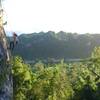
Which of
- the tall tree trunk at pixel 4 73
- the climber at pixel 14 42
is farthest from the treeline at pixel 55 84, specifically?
the tall tree trunk at pixel 4 73

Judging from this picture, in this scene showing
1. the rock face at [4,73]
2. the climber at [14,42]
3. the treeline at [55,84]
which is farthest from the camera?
the treeline at [55,84]

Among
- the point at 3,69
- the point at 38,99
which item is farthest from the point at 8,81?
the point at 38,99

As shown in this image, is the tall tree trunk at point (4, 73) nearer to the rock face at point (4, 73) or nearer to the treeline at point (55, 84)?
the rock face at point (4, 73)

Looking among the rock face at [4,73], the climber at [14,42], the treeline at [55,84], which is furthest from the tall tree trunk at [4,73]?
the treeline at [55,84]

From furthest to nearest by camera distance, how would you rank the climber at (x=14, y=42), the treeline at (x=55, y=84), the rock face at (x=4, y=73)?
the treeline at (x=55, y=84)
the climber at (x=14, y=42)
the rock face at (x=4, y=73)

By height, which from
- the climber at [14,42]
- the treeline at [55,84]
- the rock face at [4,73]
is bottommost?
the treeline at [55,84]

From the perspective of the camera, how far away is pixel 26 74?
6003 cm

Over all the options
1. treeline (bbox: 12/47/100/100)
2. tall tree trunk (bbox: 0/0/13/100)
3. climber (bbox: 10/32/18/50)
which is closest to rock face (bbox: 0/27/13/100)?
tall tree trunk (bbox: 0/0/13/100)

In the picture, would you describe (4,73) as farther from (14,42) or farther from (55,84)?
(55,84)

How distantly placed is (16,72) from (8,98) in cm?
4041

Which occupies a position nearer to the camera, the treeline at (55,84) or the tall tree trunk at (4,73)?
the tall tree trunk at (4,73)

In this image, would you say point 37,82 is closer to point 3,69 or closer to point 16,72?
point 16,72

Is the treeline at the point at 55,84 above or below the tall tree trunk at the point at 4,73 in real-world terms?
below

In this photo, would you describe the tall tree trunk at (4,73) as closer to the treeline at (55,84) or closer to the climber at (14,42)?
the climber at (14,42)
